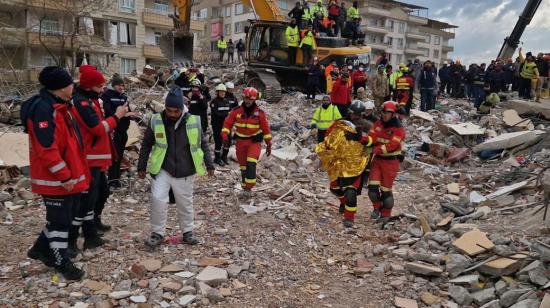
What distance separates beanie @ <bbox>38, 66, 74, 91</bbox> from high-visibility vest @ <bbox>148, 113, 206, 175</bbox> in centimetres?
106

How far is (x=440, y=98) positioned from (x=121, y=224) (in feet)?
49.6

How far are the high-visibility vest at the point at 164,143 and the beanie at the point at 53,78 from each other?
3.48ft

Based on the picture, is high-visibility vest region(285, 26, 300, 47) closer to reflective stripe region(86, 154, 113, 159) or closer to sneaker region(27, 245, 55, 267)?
reflective stripe region(86, 154, 113, 159)

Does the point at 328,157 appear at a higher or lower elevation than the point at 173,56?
lower

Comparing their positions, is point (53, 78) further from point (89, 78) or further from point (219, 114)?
point (219, 114)

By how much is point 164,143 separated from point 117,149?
2.13m

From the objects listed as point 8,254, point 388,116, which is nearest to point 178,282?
point 8,254

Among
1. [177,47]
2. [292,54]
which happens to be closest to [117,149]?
[177,47]

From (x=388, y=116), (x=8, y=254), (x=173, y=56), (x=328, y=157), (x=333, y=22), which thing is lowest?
(x=8, y=254)

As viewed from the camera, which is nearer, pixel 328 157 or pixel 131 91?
A: pixel 328 157

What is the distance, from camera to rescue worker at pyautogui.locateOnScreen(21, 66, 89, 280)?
354 centimetres

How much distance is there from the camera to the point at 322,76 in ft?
47.2

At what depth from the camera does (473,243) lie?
4.67 meters

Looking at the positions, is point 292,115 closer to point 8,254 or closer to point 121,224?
point 121,224
